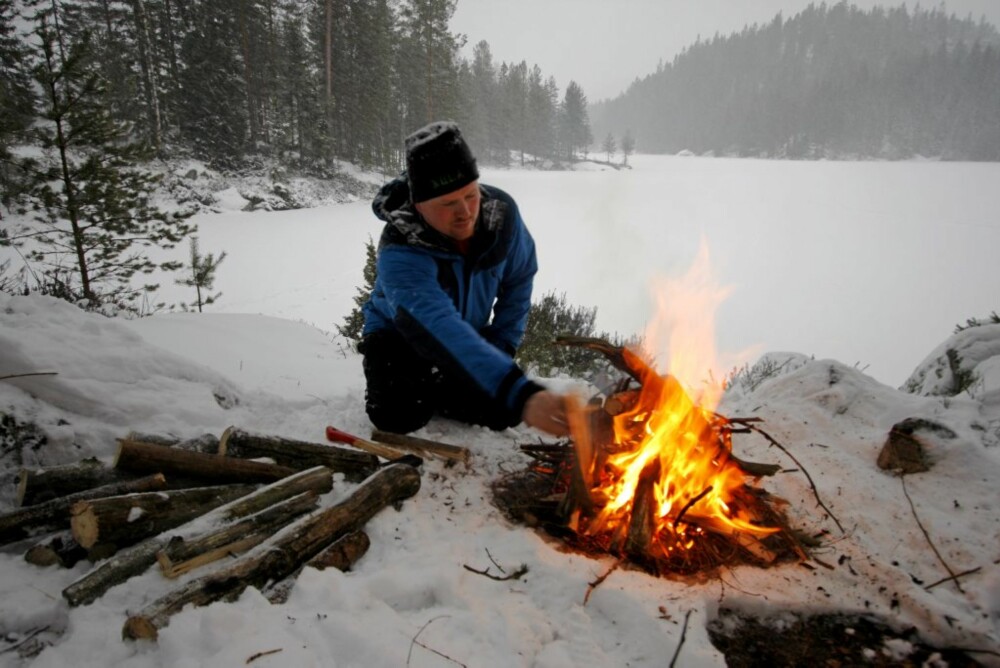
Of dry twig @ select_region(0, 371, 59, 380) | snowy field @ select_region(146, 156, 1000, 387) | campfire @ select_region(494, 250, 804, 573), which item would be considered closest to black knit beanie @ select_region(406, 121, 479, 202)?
campfire @ select_region(494, 250, 804, 573)

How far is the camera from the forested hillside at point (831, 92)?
56.4 meters

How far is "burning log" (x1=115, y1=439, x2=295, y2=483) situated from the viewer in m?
2.21

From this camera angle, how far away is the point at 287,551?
6.20 feet

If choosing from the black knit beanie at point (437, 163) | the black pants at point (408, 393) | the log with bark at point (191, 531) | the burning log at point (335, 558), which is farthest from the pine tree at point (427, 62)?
the burning log at point (335, 558)

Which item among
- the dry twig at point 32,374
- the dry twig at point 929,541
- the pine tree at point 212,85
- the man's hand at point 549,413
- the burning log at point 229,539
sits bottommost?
the dry twig at point 929,541

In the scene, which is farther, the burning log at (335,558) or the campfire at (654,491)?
the campfire at (654,491)

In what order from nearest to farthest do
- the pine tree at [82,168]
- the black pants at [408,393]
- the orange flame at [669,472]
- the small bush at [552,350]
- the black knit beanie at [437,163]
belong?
the orange flame at [669,472], the black knit beanie at [437,163], the black pants at [408,393], the pine tree at [82,168], the small bush at [552,350]

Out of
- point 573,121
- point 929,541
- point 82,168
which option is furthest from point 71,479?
point 573,121

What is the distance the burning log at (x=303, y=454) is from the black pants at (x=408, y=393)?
19.8 inches

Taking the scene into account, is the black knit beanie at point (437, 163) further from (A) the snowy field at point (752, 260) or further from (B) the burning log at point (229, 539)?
(A) the snowy field at point (752, 260)

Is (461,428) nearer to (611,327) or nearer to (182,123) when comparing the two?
(611,327)

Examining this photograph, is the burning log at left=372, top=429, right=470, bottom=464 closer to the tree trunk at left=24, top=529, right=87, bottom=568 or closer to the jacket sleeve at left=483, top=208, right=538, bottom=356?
the jacket sleeve at left=483, top=208, right=538, bottom=356

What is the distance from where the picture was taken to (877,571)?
6.82 feet

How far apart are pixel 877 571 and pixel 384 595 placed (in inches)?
83.1
